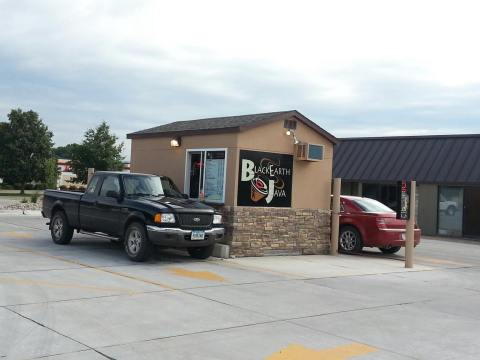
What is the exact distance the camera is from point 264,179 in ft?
44.7

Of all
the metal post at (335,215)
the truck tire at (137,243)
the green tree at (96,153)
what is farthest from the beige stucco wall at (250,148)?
the green tree at (96,153)

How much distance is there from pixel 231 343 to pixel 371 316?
8.22 ft

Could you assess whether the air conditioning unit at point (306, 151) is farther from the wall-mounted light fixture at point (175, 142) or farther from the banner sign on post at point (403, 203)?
the wall-mounted light fixture at point (175, 142)

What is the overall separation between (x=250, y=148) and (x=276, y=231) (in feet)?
6.85

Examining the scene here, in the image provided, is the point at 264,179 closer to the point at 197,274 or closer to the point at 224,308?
the point at 197,274

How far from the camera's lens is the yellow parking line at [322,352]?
18.7 ft

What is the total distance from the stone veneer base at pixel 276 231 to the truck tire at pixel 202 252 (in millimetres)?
646

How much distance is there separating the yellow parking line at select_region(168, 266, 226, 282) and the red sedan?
590 centimetres

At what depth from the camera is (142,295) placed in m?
8.20

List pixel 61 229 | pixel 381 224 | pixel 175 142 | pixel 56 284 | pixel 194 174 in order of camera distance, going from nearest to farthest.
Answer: pixel 56 284 → pixel 61 229 → pixel 194 174 → pixel 175 142 → pixel 381 224

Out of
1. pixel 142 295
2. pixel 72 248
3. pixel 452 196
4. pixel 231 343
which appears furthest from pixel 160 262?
pixel 452 196

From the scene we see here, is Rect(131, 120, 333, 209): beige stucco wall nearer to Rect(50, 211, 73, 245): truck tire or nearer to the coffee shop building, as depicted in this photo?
the coffee shop building

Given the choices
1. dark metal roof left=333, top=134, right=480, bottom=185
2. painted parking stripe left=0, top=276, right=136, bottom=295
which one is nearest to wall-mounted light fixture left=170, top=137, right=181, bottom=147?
painted parking stripe left=0, top=276, right=136, bottom=295

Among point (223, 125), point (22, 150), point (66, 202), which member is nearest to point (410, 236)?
point (223, 125)
